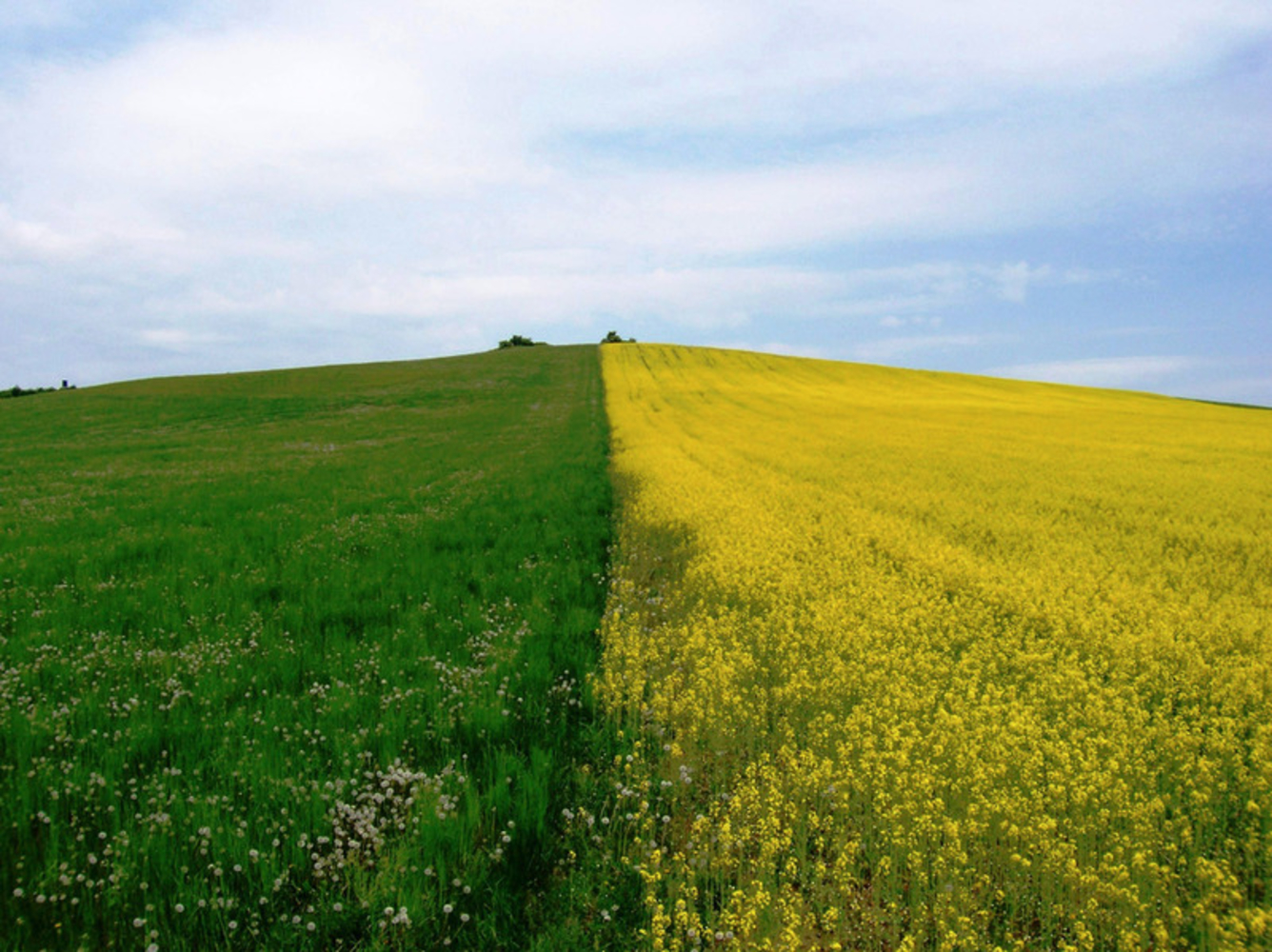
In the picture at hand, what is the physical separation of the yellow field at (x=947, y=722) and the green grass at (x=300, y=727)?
26.2 inches

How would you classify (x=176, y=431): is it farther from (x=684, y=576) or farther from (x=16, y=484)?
(x=684, y=576)

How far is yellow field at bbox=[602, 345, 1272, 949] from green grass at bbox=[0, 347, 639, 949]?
2.18ft

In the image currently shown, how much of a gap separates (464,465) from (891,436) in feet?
47.4

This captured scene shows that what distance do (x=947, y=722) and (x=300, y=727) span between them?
429 cm

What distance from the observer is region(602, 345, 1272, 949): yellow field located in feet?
10.6

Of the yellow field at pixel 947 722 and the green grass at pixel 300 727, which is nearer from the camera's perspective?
the green grass at pixel 300 727

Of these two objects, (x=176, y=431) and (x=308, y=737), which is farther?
(x=176, y=431)

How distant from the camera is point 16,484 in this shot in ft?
54.2

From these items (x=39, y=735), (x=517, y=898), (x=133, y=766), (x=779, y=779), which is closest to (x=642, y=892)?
(x=517, y=898)

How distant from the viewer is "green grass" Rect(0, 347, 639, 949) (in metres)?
3.11

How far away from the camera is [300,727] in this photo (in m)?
4.37

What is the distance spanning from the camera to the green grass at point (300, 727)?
3111 millimetres

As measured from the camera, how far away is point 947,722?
4289 millimetres

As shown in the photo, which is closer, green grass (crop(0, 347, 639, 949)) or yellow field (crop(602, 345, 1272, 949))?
green grass (crop(0, 347, 639, 949))
